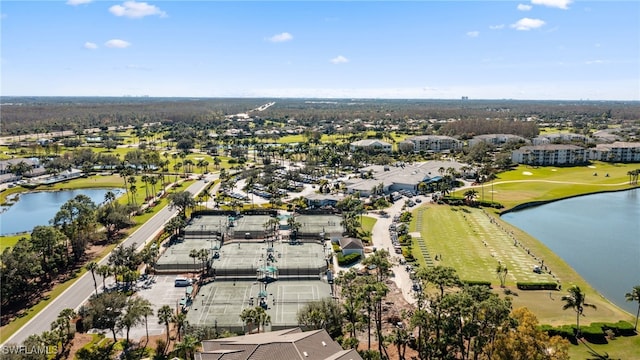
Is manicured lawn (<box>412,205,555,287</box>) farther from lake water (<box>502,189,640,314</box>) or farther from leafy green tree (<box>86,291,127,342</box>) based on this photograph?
leafy green tree (<box>86,291,127,342</box>)

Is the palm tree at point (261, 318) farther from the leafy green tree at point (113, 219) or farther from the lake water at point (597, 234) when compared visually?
the lake water at point (597, 234)

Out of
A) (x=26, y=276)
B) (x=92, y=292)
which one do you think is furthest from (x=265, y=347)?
(x=26, y=276)

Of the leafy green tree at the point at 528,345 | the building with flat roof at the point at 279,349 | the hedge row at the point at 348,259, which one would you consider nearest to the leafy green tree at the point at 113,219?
the hedge row at the point at 348,259

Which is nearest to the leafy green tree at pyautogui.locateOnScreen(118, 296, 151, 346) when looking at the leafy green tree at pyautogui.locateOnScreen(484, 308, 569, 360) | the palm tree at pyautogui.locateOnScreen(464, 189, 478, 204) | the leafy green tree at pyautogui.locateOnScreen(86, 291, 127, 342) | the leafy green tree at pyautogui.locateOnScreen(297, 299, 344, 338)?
the leafy green tree at pyautogui.locateOnScreen(86, 291, 127, 342)

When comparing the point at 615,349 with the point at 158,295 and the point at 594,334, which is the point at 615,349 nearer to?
the point at 594,334

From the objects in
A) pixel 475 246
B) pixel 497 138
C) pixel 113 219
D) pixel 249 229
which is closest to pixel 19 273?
pixel 113 219

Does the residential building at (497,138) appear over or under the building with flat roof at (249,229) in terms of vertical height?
over
